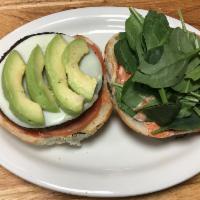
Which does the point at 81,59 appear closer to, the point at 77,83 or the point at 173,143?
the point at 77,83

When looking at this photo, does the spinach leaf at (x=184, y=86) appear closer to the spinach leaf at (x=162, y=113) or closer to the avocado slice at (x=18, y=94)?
the spinach leaf at (x=162, y=113)

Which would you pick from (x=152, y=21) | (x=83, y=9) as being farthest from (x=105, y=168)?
(x=83, y=9)

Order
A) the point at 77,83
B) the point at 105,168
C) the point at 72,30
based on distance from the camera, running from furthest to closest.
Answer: the point at 72,30, the point at 105,168, the point at 77,83

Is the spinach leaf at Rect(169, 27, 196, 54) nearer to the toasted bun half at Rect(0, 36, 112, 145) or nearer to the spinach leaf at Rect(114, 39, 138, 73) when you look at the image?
the spinach leaf at Rect(114, 39, 138, 73)

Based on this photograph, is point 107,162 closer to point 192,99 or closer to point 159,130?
point 159,130

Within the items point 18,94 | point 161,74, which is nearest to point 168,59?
point 161,74

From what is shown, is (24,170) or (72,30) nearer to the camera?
(24,170)
